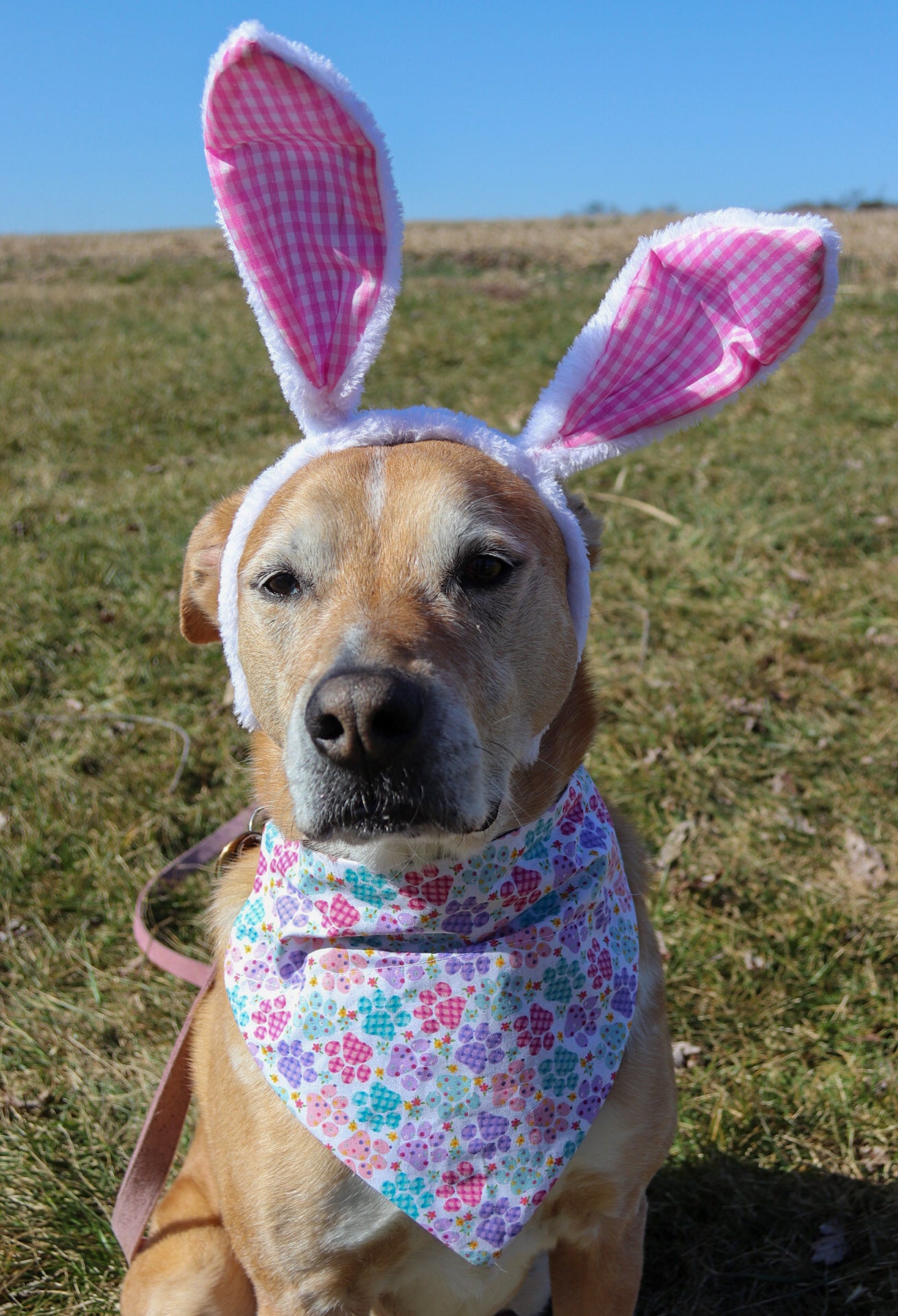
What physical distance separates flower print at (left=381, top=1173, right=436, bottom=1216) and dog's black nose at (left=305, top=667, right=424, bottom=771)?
3.02 feet

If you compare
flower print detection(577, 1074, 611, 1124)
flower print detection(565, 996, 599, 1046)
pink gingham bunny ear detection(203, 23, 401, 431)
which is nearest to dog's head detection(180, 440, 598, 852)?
pink gingham bunny ear detection(203, 23, 401, 431)

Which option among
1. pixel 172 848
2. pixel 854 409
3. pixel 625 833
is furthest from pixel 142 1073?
pixel 854 409

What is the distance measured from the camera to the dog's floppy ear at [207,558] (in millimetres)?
2719

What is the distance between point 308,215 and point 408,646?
3.39ft

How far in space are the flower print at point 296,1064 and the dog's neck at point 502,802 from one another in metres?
0.41

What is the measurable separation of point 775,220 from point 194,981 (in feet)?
8.67

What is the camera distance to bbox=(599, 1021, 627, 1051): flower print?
7.34ft

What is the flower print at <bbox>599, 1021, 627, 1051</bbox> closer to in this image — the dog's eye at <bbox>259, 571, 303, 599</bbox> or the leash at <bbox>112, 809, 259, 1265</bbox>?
the leash at <bbox>112, 809, 259, 1265</bbox>

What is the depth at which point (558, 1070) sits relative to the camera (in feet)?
7.16

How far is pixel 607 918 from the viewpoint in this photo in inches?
92.0

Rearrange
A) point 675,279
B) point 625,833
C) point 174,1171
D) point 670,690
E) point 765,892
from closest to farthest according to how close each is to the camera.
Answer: point 675,279, point 625,833, point 174,1171, point 765,892, point 670,690

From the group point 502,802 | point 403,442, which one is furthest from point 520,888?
point 403,442

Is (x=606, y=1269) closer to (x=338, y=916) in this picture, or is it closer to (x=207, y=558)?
(x=338, y=916)

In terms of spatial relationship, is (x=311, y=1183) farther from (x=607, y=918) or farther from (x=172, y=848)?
(x=172, y=848)
